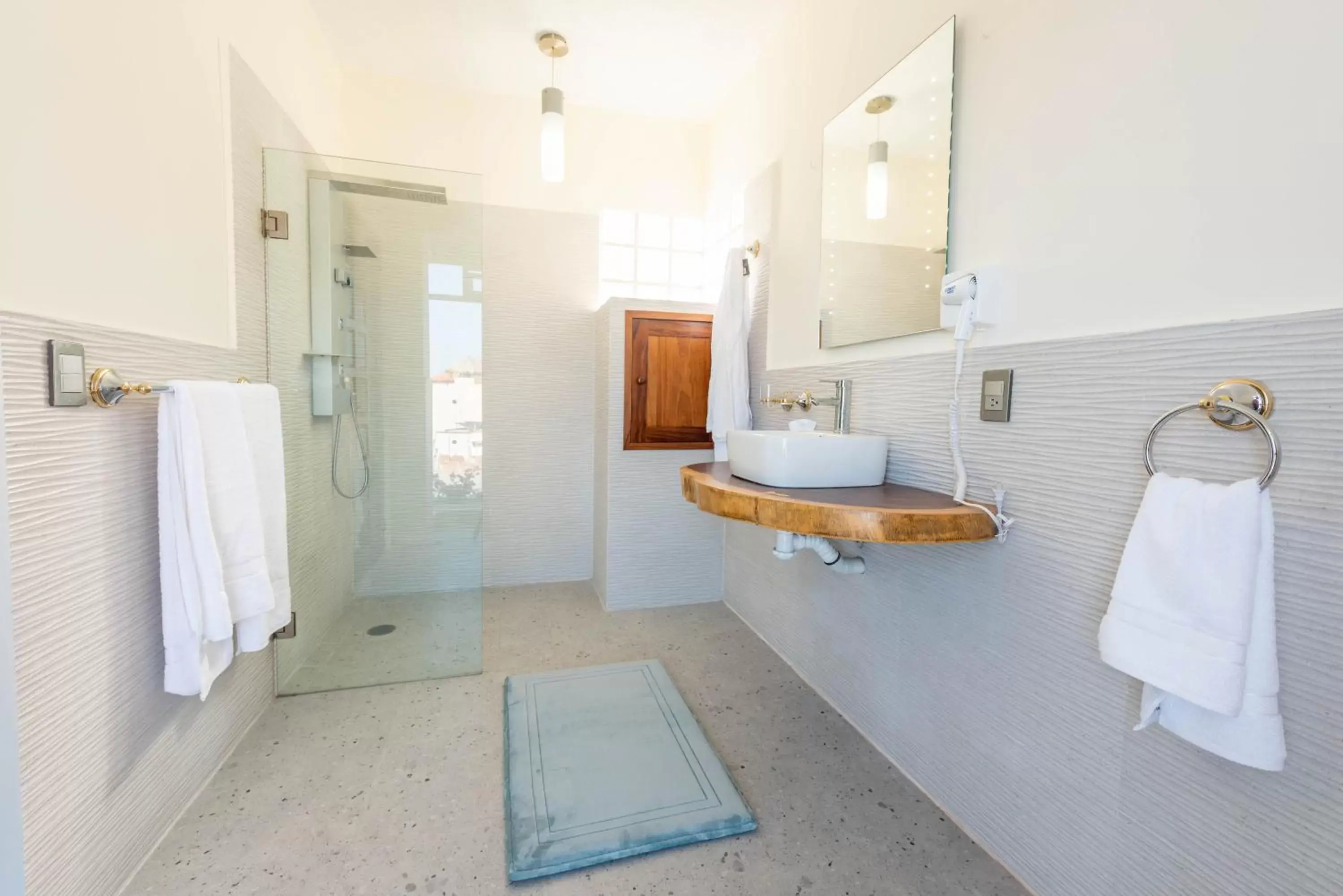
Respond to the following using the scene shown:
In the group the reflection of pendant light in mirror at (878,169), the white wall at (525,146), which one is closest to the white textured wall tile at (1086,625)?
the reflection of pendant light in mirror at (878,169)

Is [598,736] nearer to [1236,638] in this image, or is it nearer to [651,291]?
[1236,638]

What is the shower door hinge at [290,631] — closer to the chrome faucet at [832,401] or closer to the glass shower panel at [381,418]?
the glass shower panel at [381,418]

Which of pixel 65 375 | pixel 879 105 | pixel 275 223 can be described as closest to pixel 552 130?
pixel 275 223

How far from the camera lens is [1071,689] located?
114 centimetres

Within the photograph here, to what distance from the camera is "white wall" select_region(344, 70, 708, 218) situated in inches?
110

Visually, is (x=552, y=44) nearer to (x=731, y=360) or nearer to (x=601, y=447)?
(x=731, y=360)

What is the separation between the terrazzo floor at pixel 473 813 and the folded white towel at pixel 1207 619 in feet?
2.22

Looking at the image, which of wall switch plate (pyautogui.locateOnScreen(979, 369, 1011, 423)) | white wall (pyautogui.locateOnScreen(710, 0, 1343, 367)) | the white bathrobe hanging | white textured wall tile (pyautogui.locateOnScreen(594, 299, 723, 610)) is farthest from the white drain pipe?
white textured wall tile (pyautogui.locateOnScreen(594, 299, 723, 610))

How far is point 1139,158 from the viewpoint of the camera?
1.02 metres

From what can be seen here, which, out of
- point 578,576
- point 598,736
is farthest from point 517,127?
point 598,736

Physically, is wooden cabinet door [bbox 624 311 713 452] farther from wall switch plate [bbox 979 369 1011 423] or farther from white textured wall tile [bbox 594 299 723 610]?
wall switch plate [bbox 979 369 1011 423]

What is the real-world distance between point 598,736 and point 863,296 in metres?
1.60

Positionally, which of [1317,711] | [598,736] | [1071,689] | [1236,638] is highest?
[1236,638]

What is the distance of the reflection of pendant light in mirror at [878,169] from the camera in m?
1.68
